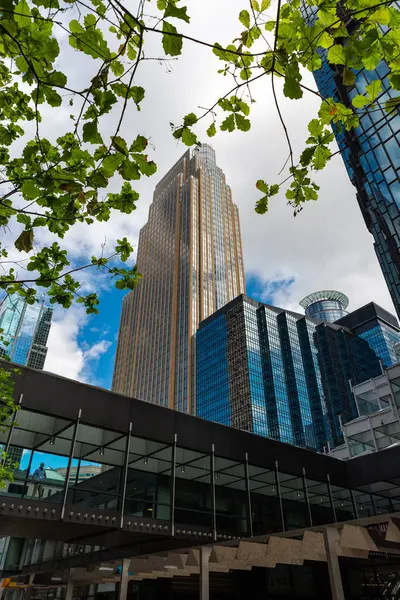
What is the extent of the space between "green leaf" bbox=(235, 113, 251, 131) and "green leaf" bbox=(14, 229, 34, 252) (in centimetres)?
242

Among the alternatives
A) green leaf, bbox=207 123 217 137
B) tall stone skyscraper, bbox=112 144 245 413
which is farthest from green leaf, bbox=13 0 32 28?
tall stone skyscraper, bbox=112 144 245 413

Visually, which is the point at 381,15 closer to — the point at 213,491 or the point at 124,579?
the point at 124,579

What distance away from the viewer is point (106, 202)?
516 cm

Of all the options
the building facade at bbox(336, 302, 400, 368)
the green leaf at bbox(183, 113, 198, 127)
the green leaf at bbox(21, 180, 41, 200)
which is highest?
the building facade at bbox(336, 302, 400, 368)

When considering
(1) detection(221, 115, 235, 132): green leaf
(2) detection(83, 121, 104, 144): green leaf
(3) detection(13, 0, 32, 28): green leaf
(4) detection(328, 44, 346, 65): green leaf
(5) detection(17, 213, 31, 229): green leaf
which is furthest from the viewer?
(5) detection(17, 213, 31, 229): green leaf

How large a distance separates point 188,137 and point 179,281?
136886 mm

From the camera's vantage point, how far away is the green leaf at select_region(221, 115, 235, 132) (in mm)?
3816

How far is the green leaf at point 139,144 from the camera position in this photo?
3.46 m

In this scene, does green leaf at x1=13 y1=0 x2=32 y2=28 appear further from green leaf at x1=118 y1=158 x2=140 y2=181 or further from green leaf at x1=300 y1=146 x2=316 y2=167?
green leaf at x1=300 y1=146 x2=316 y2=167

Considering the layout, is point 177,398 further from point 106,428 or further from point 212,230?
point 106,428

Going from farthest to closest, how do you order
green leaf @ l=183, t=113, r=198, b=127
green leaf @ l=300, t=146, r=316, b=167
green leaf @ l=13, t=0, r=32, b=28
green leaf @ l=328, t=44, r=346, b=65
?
A: green leaf @ l=300, t=146, r=316, b=167 < green leaf @ l=183, t=113, r=198, b=127 < green leaf @ l=328, t=44, r=346, b=65 < green leaf @ l=13, t=0, r=32, b=28

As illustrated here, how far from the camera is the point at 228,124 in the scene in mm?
3844

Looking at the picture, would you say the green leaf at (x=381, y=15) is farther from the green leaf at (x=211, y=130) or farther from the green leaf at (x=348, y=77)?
the green leaf at (x=211, y=130)

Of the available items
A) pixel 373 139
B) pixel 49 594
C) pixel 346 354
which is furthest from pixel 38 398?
pixel 346 354
